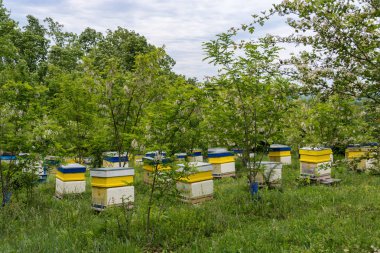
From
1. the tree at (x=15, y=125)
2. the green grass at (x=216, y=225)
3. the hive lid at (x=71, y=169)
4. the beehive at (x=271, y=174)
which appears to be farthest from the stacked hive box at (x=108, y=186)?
the beehive at (x=271, y=174)

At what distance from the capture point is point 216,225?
5246mm

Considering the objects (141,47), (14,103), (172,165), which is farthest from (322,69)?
(141,47)

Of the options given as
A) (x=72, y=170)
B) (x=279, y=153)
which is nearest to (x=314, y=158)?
(x=279, y=153)

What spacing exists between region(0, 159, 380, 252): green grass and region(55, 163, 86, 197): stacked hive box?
375 mm

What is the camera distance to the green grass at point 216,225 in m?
4.31

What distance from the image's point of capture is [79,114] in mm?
10219

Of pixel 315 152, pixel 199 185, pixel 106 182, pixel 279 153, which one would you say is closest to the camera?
pixel 106 182

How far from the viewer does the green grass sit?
4.31 metres

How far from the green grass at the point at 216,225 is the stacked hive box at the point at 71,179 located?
37 cm

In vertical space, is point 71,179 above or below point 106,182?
below

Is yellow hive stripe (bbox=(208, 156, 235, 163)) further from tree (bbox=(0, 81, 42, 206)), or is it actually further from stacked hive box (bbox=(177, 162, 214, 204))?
tree (bbox=(0, 81, 42, 206))

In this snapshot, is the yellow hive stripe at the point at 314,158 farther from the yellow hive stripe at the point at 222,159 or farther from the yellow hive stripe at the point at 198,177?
the yellow hive stripe at the point at 198,177

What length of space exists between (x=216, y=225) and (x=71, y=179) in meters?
3.74

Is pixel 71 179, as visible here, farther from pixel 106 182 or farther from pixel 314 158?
pixel 314 158
